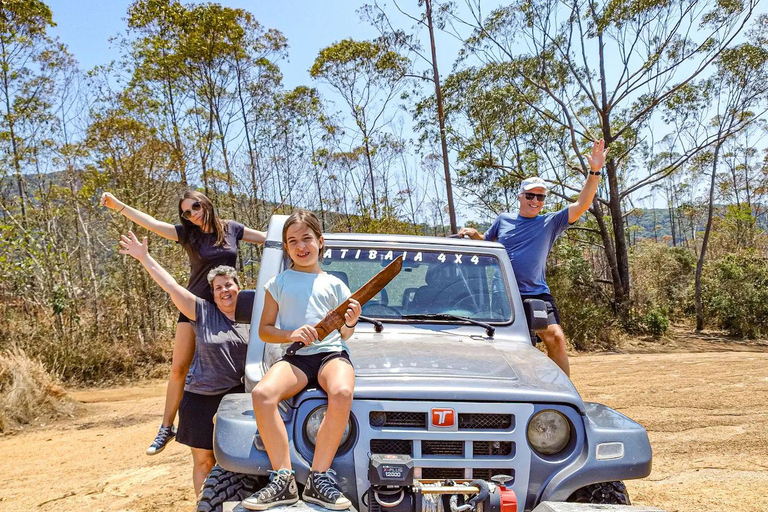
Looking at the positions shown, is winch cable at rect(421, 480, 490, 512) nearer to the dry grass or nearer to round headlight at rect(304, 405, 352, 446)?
round headlight at rect(304, 405, 352, 446)

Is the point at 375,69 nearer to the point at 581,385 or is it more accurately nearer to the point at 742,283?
the point at 742,283

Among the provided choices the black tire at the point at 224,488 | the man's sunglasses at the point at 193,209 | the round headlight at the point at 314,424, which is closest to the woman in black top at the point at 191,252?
the man's sunglasses at the point at 193,209

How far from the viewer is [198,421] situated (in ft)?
12.7

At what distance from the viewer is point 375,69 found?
2223cm

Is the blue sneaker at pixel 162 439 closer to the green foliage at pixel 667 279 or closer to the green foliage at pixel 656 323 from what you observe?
the green foliage at pixel 656 323

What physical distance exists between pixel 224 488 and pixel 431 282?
1.86 meters

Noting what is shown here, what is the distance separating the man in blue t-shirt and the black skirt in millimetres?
2163

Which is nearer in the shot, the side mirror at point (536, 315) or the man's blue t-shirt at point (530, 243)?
the side mirror at point (536, 315)

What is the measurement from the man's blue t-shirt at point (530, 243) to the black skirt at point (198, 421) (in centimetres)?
225

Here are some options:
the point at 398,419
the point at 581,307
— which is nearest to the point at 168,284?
the point at 398,419

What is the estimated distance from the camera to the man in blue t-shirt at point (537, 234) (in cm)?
467

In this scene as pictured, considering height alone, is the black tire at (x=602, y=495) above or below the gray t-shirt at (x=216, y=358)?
below

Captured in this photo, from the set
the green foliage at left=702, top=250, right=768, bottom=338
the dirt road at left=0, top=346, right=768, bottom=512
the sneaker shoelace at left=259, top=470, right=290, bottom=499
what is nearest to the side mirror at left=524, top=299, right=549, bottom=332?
the dirt road at left=0, top=346, right=768, bottom=512

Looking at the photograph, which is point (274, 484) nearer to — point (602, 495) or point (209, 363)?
point (602, 495)
